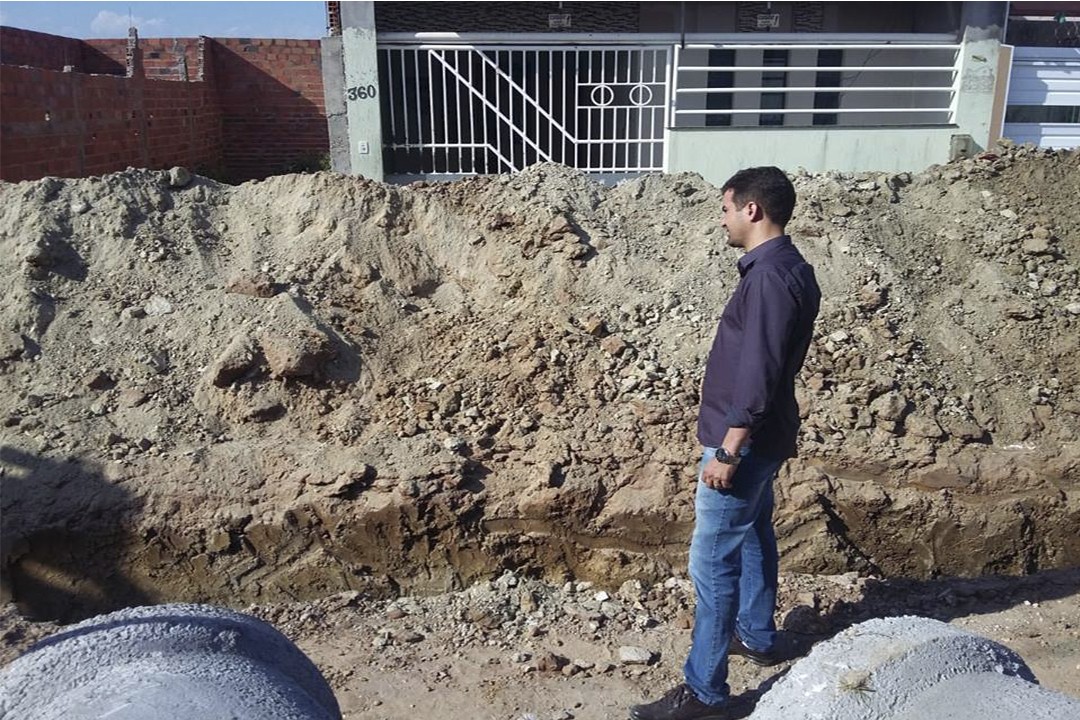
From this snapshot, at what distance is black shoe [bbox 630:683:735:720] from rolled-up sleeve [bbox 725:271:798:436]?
1.11 m

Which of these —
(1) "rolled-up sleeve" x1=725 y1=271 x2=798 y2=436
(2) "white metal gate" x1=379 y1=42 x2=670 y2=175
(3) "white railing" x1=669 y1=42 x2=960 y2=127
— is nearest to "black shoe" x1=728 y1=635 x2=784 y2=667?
(1) "rolled-up sleeve" x1=725 y1=271 x2=798 y2=436

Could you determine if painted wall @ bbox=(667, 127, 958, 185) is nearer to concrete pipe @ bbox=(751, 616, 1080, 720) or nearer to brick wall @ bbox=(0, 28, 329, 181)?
brick wall @ bbox=(0, 28, 329, 181)

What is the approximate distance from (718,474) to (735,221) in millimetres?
896

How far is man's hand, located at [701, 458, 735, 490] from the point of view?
2920 millimetres

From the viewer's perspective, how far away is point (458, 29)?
9.96 m

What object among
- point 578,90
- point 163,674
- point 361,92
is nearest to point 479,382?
point 163,674

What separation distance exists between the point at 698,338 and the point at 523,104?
5.17 m

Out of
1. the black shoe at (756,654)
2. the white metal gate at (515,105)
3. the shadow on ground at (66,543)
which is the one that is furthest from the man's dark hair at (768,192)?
the white metal gate at (515,105)

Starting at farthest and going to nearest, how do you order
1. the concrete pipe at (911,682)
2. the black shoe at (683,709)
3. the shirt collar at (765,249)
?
the black shoe at (683,709)
the shirt collar at (765,249)
the concrete pipe at (911,682)

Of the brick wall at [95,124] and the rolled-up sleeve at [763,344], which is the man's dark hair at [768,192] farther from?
the brick wall at [95,124]

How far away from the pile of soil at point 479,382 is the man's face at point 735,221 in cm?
173

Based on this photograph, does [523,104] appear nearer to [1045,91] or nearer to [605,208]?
[605,208]

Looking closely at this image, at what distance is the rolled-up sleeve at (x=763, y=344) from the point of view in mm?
2828

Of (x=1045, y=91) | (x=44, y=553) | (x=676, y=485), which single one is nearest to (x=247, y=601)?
A: (x=44, y=553)
